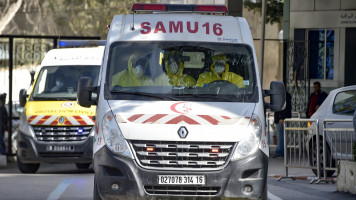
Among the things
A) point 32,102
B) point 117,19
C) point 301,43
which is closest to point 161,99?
point 117,19

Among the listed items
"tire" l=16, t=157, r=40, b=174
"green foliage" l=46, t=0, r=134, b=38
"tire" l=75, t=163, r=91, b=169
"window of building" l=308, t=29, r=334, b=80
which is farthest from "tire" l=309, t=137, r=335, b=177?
"green foliage" l=46, t=0, r=134, b=38

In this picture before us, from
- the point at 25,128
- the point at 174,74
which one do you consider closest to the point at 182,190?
the point at 174,74

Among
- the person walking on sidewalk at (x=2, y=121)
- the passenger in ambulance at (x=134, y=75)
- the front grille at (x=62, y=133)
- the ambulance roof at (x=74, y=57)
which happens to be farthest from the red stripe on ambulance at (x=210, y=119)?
the person walking on sidewalk at (x=2, y=121)

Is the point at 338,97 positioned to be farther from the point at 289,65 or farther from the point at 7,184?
the point at 289,65

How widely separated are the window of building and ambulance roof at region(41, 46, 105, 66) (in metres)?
9.41

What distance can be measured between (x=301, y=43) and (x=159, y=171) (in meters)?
16.4

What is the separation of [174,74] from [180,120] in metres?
0.83

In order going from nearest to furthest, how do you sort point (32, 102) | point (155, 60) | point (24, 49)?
point (155, 60)
point (32, 102)
point (24, 49)

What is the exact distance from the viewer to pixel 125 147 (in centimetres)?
1038

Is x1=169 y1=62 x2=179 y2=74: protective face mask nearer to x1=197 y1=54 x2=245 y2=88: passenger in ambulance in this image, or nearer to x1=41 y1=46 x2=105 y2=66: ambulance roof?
x1=197 y1=54 x2=245 y2=88: passenger in ambulance

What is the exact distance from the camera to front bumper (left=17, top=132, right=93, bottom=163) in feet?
61.8

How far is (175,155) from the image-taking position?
34.1 feet

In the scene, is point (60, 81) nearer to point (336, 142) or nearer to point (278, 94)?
point (336, 142)

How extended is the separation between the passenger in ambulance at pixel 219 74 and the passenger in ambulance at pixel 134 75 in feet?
1.94
